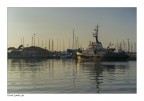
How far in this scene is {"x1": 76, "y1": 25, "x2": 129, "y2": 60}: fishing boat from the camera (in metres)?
5.97

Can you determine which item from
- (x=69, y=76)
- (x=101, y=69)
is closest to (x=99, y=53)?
(x=101, y=69)

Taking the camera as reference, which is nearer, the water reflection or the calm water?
the calm water

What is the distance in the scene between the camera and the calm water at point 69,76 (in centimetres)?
562

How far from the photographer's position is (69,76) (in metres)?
6.05

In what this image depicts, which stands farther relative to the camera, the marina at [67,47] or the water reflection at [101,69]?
the water reflection at [101,69]

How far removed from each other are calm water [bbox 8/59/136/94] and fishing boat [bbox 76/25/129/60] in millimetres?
91

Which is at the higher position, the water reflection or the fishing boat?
the fishing boat

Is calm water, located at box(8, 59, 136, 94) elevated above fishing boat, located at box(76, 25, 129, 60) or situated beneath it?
situated beneath

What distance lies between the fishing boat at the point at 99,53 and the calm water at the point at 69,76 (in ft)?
0.30

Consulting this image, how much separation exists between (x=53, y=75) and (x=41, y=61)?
25 centimetres

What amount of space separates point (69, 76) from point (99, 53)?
1.94 ft

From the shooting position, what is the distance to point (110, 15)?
5.77 meters

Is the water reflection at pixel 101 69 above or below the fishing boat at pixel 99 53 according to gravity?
below

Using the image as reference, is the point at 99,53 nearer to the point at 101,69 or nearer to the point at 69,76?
the point at 101,69
